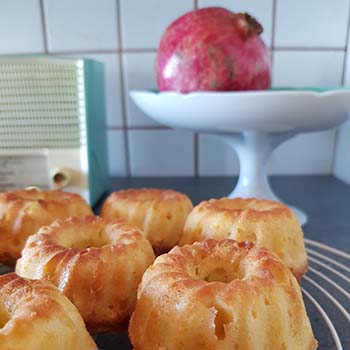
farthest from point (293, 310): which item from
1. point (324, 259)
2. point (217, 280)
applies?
point (324, 259)

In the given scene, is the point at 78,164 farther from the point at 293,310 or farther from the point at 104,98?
the point at 293,310

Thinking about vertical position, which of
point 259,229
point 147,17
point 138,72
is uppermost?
point 147,17

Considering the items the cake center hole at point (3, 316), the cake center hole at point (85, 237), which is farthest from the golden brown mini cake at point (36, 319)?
the cake center hole at point (85, 237)

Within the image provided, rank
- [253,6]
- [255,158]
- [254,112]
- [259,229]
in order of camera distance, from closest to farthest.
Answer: [259,229] → [254,112] → [255,158] → [253,6]

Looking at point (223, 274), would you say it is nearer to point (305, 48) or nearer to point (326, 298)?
point (326, 298)

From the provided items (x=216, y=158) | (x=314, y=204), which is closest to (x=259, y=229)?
(x=314, y=204)

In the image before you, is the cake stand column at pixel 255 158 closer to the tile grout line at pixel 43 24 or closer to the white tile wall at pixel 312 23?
the white tile wall at pixel 312 23
